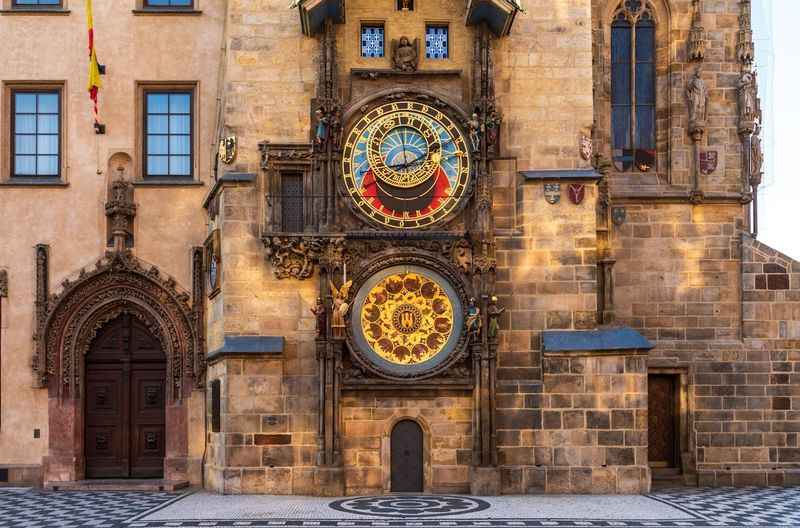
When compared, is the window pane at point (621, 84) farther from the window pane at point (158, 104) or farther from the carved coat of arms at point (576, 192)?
the window pane at point (158, 104)

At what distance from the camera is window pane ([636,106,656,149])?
23.6 meters

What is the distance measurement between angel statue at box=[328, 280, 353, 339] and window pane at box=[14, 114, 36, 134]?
7.73m

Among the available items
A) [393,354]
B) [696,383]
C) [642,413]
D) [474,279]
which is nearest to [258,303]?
[393,354]

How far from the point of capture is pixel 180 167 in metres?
23.0

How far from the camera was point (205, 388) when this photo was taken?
22.3 m

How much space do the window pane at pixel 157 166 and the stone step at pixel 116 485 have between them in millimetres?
6087

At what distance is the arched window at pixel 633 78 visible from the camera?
77.5 ft

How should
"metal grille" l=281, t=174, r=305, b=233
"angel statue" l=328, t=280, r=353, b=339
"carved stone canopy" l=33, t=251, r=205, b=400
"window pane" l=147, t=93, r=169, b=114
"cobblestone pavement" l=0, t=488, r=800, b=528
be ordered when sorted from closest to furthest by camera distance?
"cobblestone pavement" l=0, t=488, r=800, b=528
"angel statue" l=328, t=280, r=353, b=339
"metal grille" l=281, t=174, r=305, b=233
"carved stone canopy" l=33, t=251, r=205, b=400
"window pane" l=147, t=93, r=169, b=114

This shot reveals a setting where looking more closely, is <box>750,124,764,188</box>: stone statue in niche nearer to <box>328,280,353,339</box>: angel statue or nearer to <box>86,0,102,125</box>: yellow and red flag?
<box>328,280,353,339</box>: angel statue

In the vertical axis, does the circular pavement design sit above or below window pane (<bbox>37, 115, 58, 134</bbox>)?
below

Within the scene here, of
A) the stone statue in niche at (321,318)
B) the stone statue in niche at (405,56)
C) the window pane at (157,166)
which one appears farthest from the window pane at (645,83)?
the window pane at (157,166)

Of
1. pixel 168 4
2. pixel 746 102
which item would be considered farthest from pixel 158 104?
pixel 746 102

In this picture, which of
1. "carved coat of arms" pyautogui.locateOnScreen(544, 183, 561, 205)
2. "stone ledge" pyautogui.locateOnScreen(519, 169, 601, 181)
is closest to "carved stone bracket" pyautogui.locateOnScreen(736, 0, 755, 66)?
"stone ledge" pyautogui.locateOnScreen(519, 169, 601, 181)

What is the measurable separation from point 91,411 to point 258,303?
4.76m
